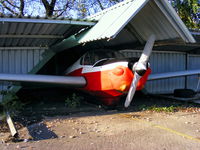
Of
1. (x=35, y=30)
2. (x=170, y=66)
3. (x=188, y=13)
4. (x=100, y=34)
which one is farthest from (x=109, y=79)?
→ (x=188, y=13)

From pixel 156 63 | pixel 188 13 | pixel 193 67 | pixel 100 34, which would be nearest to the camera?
pixel 100 34

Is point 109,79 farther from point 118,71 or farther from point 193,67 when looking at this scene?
point 193,67

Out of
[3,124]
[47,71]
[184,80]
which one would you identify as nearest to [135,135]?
[3,124]

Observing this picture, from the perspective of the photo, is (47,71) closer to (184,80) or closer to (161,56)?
(161,56)

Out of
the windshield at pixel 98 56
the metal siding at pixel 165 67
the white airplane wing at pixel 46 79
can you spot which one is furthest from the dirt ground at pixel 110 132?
the metal siding at pixel 165 67

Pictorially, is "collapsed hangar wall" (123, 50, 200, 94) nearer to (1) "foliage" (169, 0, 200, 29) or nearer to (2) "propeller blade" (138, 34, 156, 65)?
(2) "propeller blade" (138, 34, 156, 65)

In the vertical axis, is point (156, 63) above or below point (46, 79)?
above

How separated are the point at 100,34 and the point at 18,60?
17.7ft

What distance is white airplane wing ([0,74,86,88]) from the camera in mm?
7984

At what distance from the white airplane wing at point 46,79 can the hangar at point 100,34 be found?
1.25 meters

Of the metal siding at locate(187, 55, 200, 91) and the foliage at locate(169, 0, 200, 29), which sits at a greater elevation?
the foliage at locate(169, 0, 200, 29)

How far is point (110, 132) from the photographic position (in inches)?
225

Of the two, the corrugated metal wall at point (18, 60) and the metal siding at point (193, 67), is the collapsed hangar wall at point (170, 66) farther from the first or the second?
the corrugated metal wall at point (18, 60)

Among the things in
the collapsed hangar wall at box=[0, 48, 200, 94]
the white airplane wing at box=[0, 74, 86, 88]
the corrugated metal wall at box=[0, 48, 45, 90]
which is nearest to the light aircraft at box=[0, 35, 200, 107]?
the white airplane wing at box=[0, 74, 86, 88]
